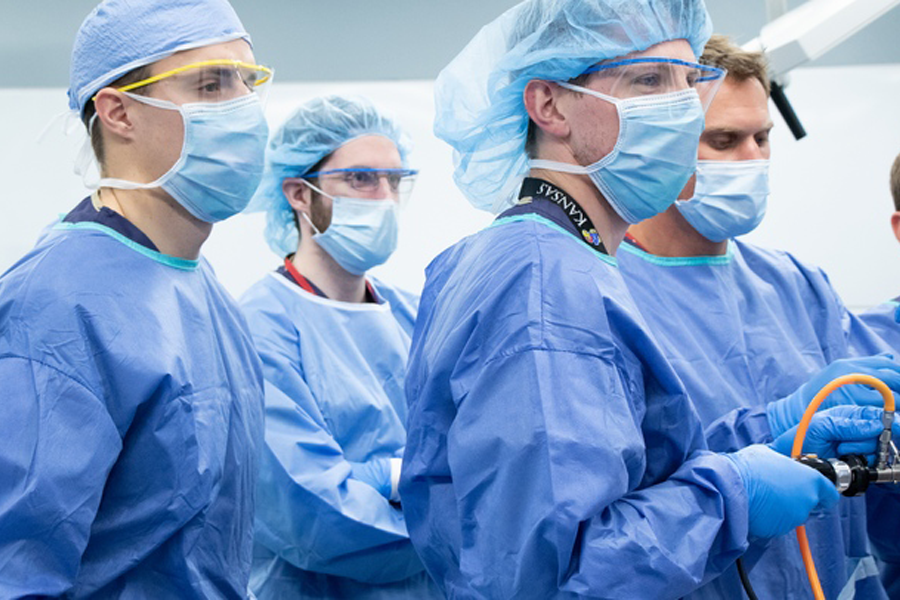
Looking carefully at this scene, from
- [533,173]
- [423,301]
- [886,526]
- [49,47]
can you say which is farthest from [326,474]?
[49,47]

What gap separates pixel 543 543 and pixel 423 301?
0.53 meters

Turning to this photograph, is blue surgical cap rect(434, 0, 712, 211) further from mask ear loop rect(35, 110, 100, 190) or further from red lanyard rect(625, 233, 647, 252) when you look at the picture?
mask ear loop rect(35, 110, 100, 190)

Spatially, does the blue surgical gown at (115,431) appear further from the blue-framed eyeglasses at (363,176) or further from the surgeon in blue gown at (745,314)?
the blue-framed eyeglasses at (363,176)

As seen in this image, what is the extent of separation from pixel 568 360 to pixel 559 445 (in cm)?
10

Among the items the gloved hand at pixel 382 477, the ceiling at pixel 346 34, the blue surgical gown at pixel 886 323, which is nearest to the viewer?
the gloved hand at pixel 382 477

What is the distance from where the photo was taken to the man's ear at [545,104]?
4.47 ft

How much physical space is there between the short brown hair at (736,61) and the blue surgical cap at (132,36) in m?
0.90

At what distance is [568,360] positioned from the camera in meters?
1.11

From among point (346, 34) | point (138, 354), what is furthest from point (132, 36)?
point (346, 34)

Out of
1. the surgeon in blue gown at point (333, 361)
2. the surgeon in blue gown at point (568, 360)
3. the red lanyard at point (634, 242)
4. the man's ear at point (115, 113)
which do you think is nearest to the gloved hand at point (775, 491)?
the surgeon in blue gown at point (568, 360)

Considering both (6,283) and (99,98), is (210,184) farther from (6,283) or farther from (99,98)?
(6,283)

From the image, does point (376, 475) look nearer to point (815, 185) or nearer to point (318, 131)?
point (318, 131)

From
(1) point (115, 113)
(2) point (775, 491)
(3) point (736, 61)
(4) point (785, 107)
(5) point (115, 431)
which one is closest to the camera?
(2) point (775, 491)

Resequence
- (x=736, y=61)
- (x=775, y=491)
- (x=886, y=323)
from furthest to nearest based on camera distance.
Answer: (x=886, y=323), (x=736, y=61), (x=775, y=491)
